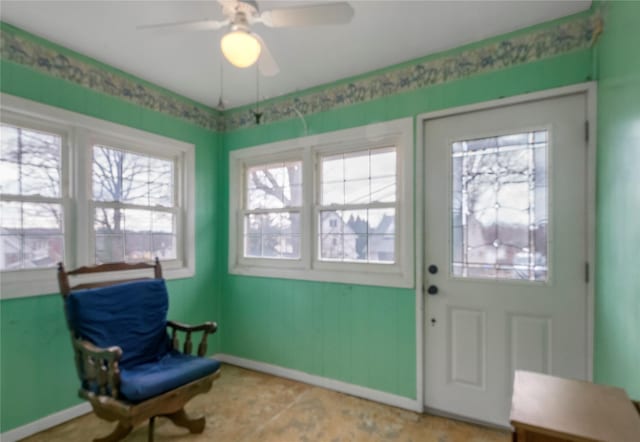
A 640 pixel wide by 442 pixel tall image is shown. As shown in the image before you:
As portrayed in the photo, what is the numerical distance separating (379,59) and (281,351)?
2.52 m

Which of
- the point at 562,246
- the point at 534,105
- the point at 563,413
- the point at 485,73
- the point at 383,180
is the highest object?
the point at 485,73

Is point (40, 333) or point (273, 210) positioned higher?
point (273, 210)

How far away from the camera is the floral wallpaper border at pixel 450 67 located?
72.7 inches

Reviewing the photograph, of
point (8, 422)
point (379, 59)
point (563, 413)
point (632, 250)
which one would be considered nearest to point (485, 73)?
point (379, 59)

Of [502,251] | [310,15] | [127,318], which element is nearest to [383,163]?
[502,251]

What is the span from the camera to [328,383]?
2.64 m

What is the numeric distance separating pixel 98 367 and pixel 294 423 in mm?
1241

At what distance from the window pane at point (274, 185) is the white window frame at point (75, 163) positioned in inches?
30.8

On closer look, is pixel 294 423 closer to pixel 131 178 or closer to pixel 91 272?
pixel 91 272

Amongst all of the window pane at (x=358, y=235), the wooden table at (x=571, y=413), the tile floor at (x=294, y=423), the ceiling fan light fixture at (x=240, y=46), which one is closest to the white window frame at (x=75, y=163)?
the tile floor at (x=294, y=423)

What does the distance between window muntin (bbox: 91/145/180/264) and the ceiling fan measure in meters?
1.44

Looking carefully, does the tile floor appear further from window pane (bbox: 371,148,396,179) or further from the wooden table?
window pane (bbox: 371,148,396,179)

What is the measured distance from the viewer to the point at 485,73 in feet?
6.85

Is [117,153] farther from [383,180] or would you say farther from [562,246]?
[562,246]
